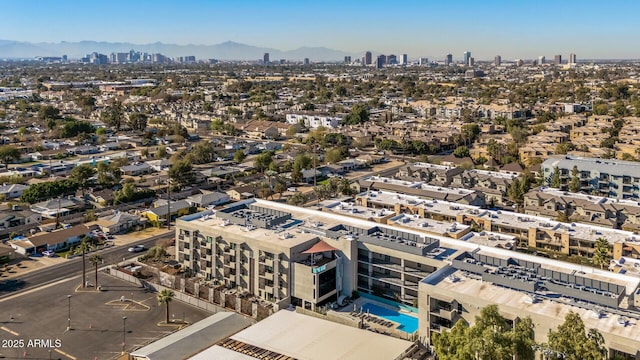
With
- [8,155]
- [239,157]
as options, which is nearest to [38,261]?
[239,157]

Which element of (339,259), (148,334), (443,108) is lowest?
(148,334)

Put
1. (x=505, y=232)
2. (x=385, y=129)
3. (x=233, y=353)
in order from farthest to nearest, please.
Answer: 1. (x=385, y=129)
2. (x=505, y=232)
3. (x=233, y=353)

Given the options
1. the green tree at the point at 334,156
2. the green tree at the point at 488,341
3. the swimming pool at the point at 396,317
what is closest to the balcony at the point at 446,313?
the swimming pool at the point at 396,317

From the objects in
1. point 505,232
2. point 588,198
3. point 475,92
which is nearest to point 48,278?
point 505,232

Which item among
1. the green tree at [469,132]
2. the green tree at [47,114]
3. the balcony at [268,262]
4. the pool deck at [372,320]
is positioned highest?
the green tree at [47,114]

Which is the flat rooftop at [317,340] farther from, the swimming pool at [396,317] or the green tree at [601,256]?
the green tree at [601,256]

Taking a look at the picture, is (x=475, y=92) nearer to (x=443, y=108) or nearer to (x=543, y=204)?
(x=443, y=108)

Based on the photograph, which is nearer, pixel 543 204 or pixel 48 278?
pixel 48 278

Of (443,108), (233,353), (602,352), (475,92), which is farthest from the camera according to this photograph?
(475,92)
